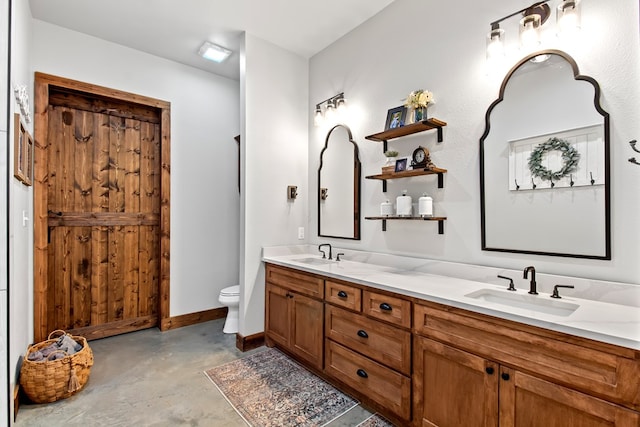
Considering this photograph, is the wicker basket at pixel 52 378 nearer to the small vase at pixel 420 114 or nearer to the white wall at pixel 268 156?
the white wall at pixel 268 156

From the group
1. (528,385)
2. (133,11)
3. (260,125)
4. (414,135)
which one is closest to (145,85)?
(133,11)

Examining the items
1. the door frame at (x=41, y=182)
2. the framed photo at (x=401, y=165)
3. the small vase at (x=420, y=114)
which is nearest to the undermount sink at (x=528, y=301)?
the framed photo at (x=401, y=165)

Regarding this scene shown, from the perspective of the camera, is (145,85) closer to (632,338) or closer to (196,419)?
(196,419)

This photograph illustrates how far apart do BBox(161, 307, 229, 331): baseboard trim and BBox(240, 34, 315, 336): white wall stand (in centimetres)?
93

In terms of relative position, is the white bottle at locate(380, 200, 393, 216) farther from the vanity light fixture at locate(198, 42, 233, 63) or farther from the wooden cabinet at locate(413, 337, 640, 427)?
the vanity light fixture at locate(198, 42, 233, 63)

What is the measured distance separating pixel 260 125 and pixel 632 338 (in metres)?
2.90

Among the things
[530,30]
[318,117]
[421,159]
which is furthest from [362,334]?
[318,117]

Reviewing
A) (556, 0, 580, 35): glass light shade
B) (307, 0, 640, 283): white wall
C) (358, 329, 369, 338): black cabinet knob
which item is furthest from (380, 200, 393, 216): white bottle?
(556, 0, 580, 35): glass light shade

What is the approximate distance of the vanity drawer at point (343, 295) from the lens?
2111mm

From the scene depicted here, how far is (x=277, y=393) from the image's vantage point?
2240mm

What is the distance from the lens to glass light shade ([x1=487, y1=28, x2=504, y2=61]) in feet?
6.19

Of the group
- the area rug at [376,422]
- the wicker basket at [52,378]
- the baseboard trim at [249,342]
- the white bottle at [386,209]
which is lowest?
the area rug at [376,422]

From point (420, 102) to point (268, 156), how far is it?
1.53 meters

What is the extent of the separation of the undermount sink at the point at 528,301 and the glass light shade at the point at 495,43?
1401 millimetres
